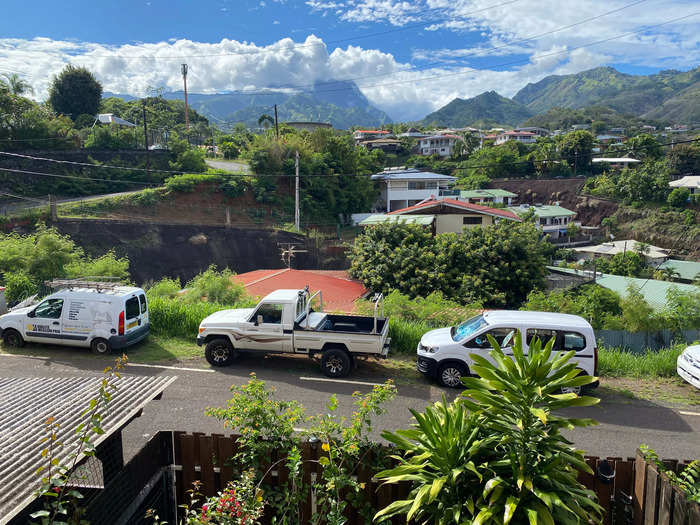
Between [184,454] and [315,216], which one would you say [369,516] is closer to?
[184,454]

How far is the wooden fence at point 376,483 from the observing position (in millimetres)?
4379

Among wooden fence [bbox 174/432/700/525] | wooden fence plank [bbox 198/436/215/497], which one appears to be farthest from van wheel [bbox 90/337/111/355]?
wooden fence plank [bbox 198/436/215/497]

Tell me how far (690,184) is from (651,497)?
74074mm

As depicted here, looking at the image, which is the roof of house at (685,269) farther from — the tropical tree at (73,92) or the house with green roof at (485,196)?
the tropical tree at (73,92)

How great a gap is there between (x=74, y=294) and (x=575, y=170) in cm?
8460

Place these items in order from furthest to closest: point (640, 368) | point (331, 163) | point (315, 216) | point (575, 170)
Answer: point (575, 170), point (331, 163), point (315, 216), point (640, 368)

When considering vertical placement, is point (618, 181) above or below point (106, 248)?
above

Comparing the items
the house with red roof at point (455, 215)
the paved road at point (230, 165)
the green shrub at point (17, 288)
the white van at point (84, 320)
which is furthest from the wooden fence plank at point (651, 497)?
the paved road at point (230, 165)

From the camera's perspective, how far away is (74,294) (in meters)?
11.8

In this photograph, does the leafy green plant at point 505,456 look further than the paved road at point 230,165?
No

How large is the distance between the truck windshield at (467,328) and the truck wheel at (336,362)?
2447 mm

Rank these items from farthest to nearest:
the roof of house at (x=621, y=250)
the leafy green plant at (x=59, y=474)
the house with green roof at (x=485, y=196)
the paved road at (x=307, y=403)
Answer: the house with green roof at (x=485, y=196) → the roof of house at (x=621, y=250) → the paved road at (x=307, y=403) → the leafy green plant at (x=59, y=474)

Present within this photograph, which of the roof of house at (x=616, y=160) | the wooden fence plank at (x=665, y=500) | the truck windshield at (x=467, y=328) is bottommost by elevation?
the truck windshield at (x=467, y=328)

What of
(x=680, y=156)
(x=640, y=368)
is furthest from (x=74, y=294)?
(x=680, y=156)
